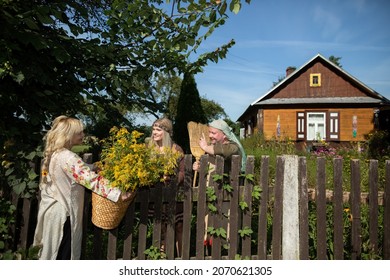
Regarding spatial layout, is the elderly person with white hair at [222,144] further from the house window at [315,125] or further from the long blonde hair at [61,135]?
the house window at [315,125]

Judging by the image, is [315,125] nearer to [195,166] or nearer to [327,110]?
[327,110]

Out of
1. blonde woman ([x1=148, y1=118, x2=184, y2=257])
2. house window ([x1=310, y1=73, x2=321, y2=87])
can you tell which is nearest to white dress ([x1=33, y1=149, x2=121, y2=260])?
blonde woman ([x1=148, y1=118, x2=184, y2=257])

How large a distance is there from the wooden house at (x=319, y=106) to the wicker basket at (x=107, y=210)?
55.1ft

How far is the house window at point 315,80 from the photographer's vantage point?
19.3 meters

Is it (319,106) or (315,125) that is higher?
(319,106)

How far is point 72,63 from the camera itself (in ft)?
11.3

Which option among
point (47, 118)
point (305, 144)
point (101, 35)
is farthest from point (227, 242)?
point (305, 144)

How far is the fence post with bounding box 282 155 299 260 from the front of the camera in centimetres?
306

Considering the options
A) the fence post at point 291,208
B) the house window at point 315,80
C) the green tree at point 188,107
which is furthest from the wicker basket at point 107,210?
the house window at point 315,80

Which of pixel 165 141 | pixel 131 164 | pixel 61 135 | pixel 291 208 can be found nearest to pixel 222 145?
pixel 165 141

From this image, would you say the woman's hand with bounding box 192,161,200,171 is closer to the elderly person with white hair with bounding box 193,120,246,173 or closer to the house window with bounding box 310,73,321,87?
the elderly person with white hair with bounding box 193,120,246,173

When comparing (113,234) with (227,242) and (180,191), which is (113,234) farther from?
(227,242)

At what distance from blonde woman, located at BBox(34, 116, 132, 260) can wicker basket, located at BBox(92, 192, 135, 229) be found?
0.07 metres

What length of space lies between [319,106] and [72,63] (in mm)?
17976
